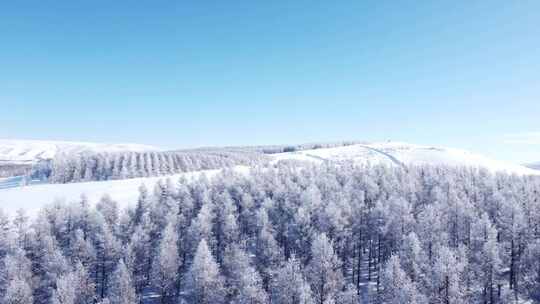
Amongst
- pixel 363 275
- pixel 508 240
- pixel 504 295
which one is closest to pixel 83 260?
pixel 363 275

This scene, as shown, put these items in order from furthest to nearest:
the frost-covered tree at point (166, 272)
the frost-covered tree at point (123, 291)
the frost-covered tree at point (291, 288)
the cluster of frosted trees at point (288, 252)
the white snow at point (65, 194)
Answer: the white snow at point (65, 194) < the frost-covered tree at point (166, 272) < the frost-covered tree at point (123, 291) < the cluster of frosted trees at point (288, 252) < the frost-covered tree at point (291, 288)

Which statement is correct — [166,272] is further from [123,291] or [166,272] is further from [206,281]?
[206,281]

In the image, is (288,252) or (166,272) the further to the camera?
(288,252)

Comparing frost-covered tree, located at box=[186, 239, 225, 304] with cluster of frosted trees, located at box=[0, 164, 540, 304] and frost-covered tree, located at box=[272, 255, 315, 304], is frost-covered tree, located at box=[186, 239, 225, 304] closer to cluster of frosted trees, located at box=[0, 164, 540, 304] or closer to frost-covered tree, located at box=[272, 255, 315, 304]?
cluster of frosted trees, located at box=[0, 164, 540, 304]

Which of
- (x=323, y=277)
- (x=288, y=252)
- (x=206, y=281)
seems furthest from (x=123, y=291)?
(x=288, y=252)

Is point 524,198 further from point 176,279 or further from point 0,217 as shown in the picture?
point 0,217

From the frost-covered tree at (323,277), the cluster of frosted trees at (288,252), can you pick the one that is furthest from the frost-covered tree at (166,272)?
the frost-covered tree at (323,277)

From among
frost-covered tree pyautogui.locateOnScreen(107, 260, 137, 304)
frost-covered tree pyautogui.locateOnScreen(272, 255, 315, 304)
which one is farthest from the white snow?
frost-covered tree pyautogui.locateOnScreen(272, 255, 315, 304)

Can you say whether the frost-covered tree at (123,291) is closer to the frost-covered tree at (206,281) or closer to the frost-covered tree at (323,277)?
the frost-covered tree at (206,281)
